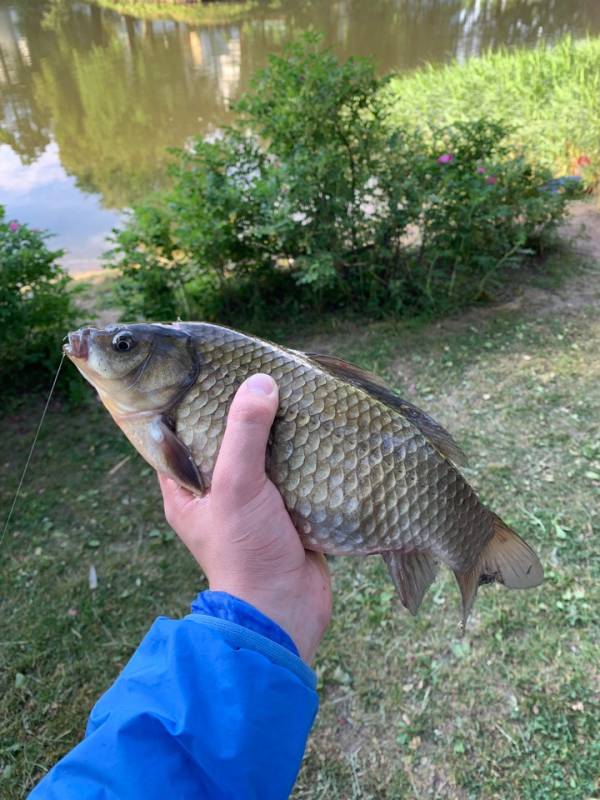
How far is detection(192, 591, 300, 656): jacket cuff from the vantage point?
125 centimetres

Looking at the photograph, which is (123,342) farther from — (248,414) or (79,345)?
(248,414)

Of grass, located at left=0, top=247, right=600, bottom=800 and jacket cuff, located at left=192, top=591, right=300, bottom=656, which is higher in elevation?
jacket cuff, located at left=192, top=591, right=300, bottom=656

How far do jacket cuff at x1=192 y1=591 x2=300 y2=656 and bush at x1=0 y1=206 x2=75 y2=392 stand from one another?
3.05 meters

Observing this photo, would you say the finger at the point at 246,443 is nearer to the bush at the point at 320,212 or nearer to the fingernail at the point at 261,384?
the fingernail at the point at 261,384

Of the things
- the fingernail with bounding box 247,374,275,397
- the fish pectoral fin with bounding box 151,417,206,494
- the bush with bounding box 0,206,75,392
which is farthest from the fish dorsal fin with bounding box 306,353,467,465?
the bush with bounding box 0,206,75,392

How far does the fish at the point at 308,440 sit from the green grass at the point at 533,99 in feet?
17.5

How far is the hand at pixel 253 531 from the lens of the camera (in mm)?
1276

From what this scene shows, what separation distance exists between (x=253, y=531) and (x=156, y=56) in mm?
19165

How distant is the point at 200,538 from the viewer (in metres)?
1.44

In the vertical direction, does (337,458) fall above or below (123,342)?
below

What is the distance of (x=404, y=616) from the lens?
2.64 metres

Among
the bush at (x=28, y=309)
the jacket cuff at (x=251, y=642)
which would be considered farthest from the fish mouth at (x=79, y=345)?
the bush at (x=28, y=309)

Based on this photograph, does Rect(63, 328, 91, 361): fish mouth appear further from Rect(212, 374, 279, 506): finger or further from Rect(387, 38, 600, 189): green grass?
Rect(387, 38, 600, 189): green grass

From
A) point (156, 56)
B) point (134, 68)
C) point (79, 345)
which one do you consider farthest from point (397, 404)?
point (156, 56)
